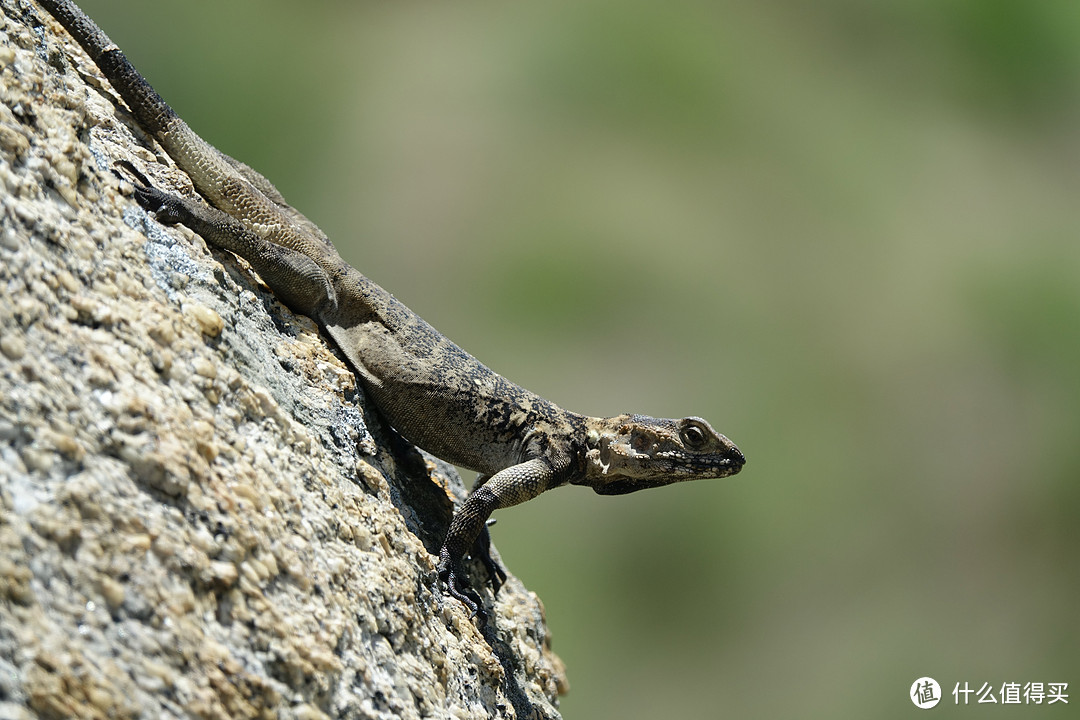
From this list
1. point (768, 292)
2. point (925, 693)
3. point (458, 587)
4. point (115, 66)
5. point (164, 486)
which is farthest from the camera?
point (768, 292)

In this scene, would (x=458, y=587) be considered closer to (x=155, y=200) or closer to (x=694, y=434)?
(x=694, y=434)

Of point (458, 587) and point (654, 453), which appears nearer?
point (458, 587)

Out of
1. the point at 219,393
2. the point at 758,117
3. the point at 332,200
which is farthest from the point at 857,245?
the point at 219,393

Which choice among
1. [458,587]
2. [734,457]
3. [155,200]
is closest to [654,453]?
[734,457]

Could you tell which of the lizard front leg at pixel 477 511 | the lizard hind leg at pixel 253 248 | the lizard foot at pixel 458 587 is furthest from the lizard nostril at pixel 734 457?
the lizard hind leg at pixel 253 248

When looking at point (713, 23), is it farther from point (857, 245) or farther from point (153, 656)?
point (153, 656)

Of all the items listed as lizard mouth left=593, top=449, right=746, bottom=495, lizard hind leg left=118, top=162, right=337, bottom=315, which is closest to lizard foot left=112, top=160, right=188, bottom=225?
lizard hind leg left=118, top=162, right=337, bottom=315

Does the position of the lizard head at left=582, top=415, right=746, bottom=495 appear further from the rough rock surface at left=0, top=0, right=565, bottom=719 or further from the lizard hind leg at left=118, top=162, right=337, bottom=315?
the lizard hind leg at left=118, top=162, right=337, bottom=315
